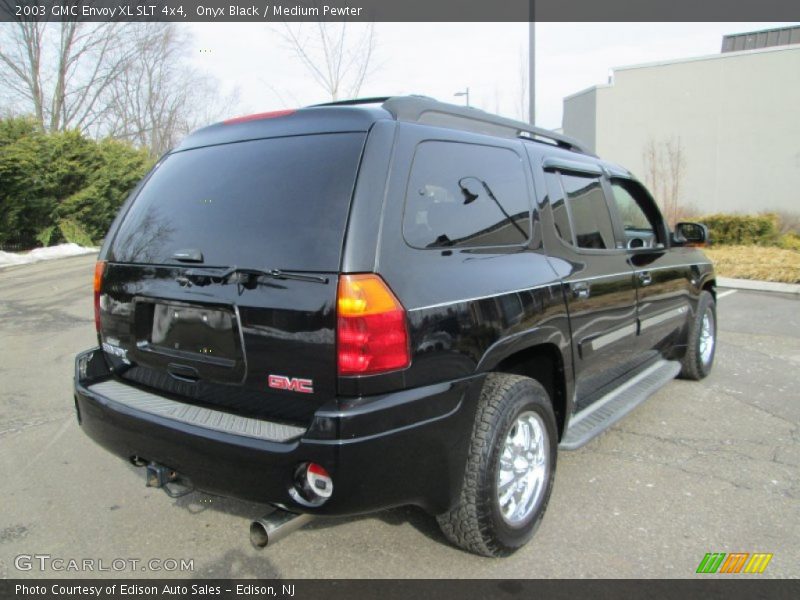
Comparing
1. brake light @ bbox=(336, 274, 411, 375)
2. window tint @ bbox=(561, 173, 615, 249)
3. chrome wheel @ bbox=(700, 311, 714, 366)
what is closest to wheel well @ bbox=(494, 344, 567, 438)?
window tint @ bbox=(561, 173, 615, 249)

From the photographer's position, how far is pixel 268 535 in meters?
2.20

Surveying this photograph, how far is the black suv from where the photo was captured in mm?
2109

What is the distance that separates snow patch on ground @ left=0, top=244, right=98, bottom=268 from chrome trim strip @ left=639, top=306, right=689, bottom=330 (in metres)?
14.1

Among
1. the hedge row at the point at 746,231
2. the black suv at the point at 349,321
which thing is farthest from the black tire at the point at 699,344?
the hedge row at the point at 746,231

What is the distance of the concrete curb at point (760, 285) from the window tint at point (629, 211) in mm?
7234

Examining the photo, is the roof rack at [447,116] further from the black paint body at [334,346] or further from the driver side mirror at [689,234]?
the driver side mirror at [689,234]

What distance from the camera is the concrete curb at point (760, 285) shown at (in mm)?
10227

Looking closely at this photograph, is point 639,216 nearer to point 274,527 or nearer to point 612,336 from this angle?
point 612,336

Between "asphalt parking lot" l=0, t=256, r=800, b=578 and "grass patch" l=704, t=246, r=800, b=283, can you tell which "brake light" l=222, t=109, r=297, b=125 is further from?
"grass patch" l=704, t=246, r=800, b=283

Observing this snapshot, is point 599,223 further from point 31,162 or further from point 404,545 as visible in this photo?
point 31,162

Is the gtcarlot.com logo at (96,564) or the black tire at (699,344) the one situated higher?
the black tire at (699,344)

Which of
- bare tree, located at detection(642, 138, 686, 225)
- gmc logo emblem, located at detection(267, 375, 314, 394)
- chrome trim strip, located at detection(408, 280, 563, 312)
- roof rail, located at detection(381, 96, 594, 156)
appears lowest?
gmc logo emblem, located at detection(267, 375, 314, 394)

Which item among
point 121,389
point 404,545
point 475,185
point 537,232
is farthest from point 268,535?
point 537,232

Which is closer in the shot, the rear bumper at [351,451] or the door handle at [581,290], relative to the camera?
the rear bumper at [351,451]
